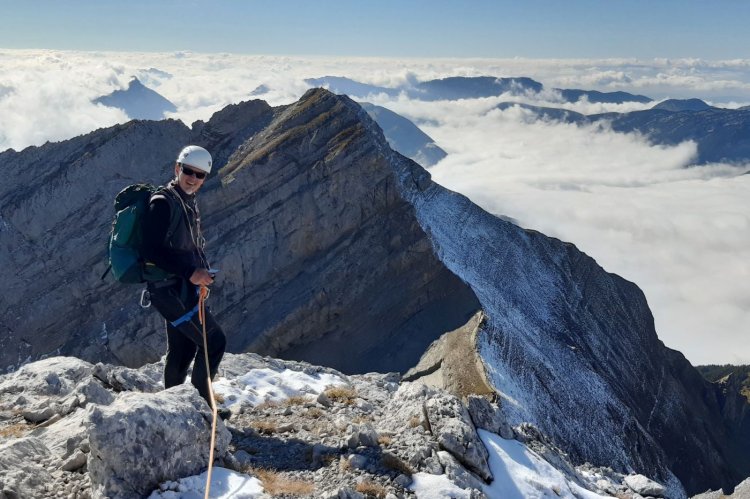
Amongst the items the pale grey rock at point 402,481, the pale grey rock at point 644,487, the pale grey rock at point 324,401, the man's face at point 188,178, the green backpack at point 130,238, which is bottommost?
the pale grey rock at point 644,487

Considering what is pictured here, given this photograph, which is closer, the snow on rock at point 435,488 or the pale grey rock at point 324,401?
the snow on rock at point 435,488

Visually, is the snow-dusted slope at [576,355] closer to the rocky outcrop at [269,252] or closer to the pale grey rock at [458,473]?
the rocky outcrop at [269,252]

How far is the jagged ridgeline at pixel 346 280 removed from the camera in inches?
1692

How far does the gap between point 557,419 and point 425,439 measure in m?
30.9

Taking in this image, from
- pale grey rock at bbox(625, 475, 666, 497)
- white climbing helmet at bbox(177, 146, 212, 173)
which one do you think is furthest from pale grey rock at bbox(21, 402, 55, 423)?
pale grey rock at bbox(625, 475, 666, 497)

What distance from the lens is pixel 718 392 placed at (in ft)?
257

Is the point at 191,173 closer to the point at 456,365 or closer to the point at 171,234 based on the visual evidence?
the point at 171,234

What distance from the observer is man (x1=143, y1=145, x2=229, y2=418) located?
8508 millimetres

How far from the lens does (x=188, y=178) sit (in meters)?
9.08

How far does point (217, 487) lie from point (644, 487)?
16460 mm

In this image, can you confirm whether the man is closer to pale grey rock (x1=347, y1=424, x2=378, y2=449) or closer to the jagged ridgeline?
pale grey rock (x1=347, y1=424, x2=378, y2=449)

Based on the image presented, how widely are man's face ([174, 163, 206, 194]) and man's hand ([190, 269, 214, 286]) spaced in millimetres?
1331

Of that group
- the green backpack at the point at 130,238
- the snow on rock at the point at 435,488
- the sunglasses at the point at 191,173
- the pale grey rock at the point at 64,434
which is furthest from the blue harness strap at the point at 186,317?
the snow on rock at the point at 435,488

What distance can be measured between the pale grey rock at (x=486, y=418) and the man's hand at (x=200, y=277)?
6.10 meters
